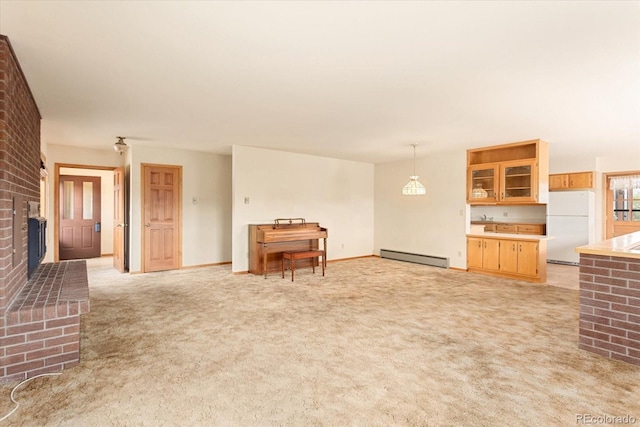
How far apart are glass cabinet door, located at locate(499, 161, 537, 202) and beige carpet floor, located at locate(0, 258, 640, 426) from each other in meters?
1.75

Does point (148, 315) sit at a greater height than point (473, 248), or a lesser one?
lesser

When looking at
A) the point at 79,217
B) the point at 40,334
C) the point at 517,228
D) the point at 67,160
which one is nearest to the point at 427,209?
the point at 517,228

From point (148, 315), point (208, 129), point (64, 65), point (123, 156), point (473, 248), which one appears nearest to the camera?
point (64, 65)

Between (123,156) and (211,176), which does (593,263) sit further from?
(123,156)

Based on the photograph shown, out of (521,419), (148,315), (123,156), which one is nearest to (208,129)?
(148,315)

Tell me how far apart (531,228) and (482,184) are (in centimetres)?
257

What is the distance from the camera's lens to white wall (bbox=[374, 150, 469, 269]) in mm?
6250

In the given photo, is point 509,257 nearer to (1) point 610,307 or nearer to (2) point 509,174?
(2) point 509,174

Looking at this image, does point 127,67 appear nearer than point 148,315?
Yes

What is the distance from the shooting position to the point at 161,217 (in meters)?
6.09

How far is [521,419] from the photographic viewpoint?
1804mm

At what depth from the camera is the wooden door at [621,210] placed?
671 centimetres

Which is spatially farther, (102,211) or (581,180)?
(102,211)

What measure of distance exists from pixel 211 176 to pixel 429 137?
4246 millimetres
